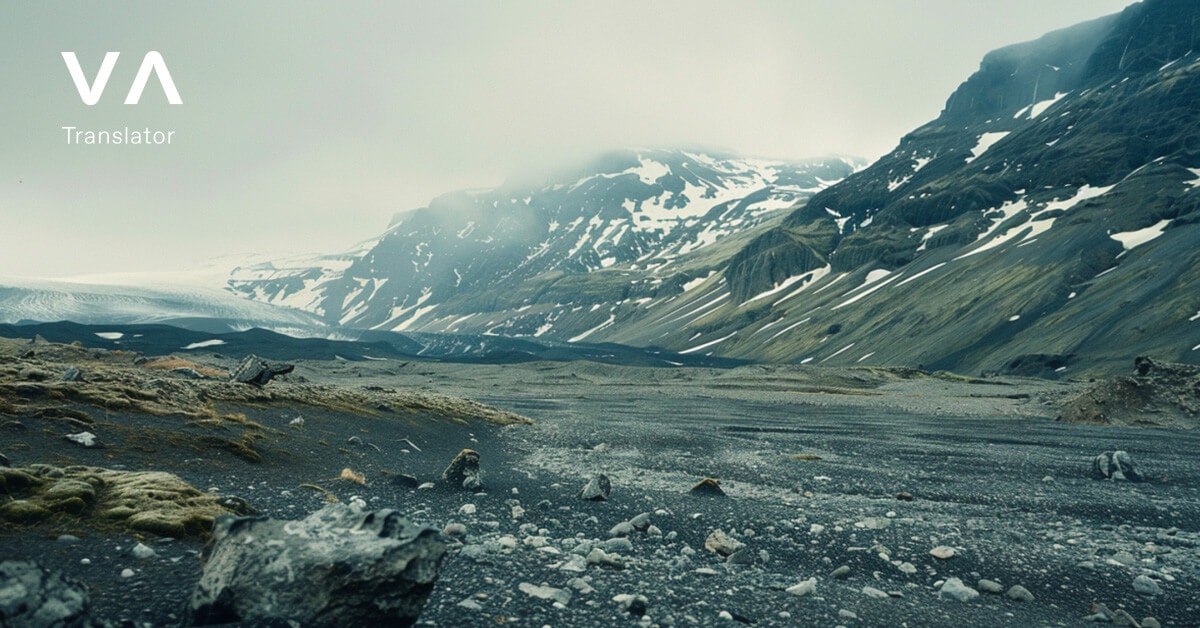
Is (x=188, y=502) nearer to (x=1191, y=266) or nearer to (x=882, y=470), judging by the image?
(x=882, y=470)

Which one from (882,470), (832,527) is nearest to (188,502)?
(832,527)

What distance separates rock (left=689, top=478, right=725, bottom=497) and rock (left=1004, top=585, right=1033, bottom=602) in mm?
8332

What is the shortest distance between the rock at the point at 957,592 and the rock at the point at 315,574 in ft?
28.4

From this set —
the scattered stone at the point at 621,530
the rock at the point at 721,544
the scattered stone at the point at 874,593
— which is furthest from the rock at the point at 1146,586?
the scattered stone at the point at 621,530

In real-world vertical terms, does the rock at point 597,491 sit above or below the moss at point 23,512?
below

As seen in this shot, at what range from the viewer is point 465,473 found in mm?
16984

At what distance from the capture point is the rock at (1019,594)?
1023 cm

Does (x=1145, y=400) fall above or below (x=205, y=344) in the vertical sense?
below

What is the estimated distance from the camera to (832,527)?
1434cm

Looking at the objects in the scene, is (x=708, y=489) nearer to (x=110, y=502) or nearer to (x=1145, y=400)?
(x=110, y=502)

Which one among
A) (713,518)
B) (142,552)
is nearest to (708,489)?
(713,518)

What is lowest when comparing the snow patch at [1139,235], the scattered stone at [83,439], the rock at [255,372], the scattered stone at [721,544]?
the scattered stone at [721,544]

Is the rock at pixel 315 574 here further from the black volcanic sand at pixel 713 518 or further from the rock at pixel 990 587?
the rock at pixel 990 587

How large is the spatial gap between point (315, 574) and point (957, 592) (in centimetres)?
1012
